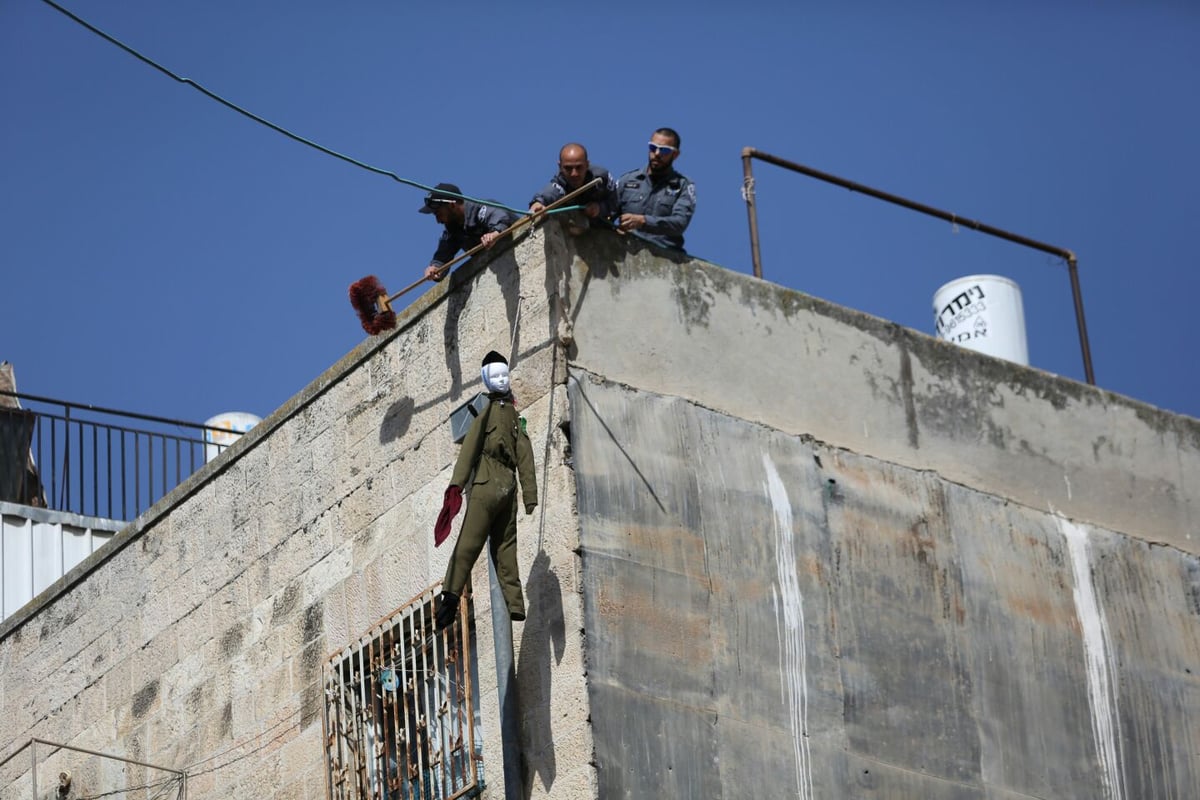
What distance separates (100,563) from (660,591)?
18.9 feet

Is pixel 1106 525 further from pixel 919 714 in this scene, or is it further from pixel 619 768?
pixel 619 768

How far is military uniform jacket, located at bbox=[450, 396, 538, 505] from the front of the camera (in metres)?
13.5

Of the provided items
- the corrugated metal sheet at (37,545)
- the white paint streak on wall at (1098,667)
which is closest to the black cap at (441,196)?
the white paint streak on wall at (1098,667)

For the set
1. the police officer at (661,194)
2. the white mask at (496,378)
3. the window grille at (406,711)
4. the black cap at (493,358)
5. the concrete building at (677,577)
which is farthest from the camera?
the police officer at (661,194)

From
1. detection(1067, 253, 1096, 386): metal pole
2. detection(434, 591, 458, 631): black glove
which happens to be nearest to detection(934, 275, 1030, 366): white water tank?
detection(1067, 253, 1096, 386): metal pole

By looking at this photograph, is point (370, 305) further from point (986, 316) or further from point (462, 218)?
point (986, 316)

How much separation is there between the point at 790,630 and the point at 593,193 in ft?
9.30

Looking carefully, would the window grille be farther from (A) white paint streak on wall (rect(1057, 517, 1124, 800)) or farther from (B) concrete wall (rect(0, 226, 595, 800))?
(A) white paint streak on wall (rect(1057, 517, 1124, 800))

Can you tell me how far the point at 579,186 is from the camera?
47.4ft

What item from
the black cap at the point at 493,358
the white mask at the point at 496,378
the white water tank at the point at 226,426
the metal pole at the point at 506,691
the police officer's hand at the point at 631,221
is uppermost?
the white water tank at the point at 226,426

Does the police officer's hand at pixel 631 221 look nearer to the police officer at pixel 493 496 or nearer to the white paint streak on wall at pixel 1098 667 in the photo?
the police officer at pixel 493 496

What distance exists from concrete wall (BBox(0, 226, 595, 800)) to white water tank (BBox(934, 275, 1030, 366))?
4.82 metres

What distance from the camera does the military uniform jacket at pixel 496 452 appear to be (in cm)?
1347

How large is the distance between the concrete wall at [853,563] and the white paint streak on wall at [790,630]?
0.04 feet
